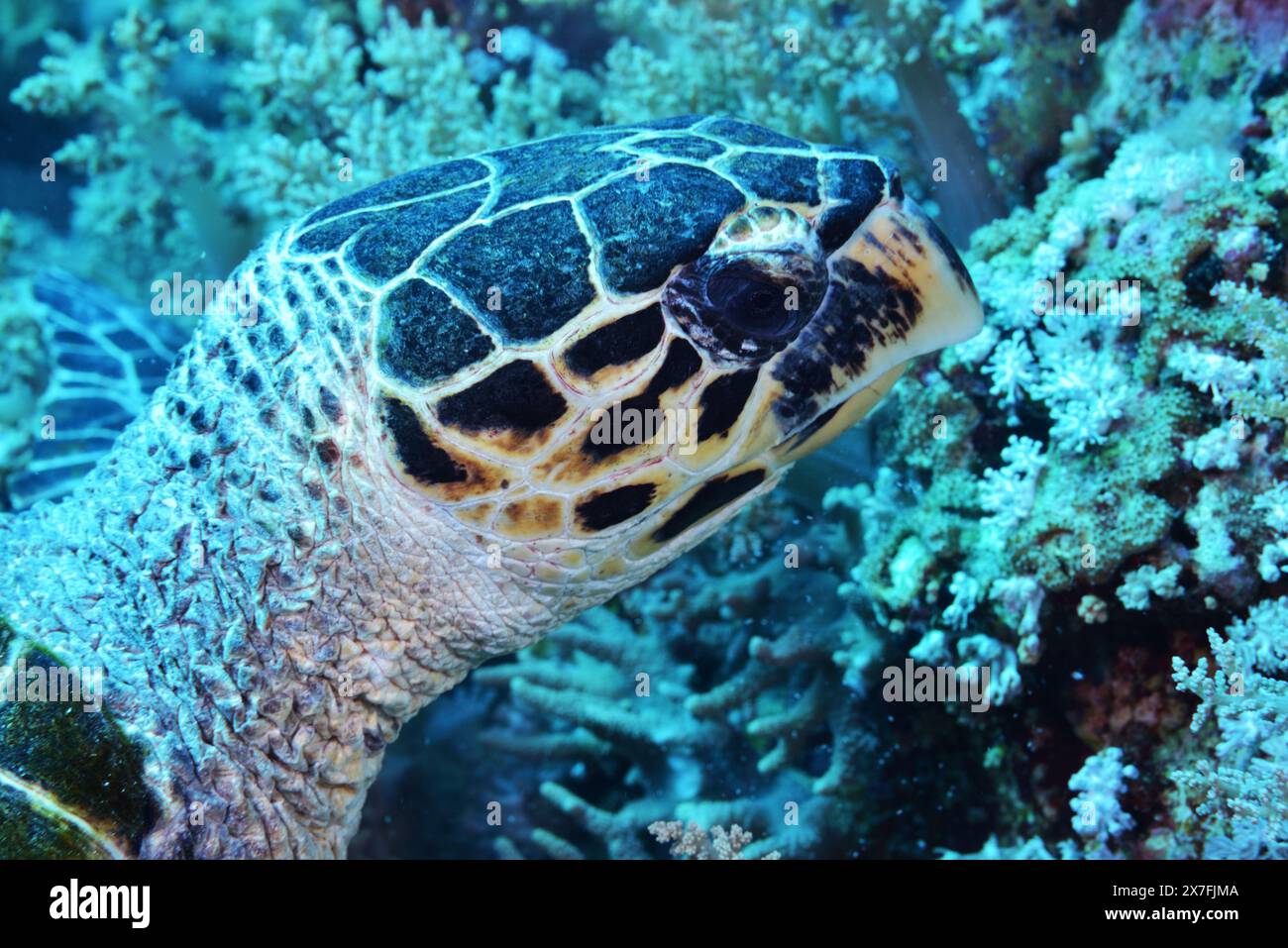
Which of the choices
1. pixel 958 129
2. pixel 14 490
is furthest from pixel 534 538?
pixel 14 490

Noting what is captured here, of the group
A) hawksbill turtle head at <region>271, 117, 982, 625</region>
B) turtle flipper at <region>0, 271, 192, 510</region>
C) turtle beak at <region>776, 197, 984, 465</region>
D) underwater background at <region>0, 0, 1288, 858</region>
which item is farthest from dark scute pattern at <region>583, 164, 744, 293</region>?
turtle flipper at <region>0, 271, 192, 510</region>

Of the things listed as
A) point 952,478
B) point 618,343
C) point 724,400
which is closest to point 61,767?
point 618,343

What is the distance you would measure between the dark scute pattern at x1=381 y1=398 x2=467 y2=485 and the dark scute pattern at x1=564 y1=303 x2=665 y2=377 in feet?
0.84

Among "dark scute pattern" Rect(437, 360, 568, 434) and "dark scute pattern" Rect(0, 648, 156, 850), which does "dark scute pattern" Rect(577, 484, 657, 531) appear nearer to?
"dark scute pattern" Rect(437, 360, 568, 434)

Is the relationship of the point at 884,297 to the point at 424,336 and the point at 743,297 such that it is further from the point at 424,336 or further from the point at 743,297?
the point at 424,336

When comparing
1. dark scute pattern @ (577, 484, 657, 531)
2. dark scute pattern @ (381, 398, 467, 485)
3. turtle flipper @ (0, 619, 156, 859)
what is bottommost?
turtle flipper @ (0, 619, 156, 859)

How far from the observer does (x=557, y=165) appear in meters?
1.47

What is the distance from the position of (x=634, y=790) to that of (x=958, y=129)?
2083 mm

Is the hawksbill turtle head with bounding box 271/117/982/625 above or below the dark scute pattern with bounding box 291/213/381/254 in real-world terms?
below

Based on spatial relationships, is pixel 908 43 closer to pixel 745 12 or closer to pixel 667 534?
pixel 745 12

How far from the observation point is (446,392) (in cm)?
132

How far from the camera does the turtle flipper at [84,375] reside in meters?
2.60

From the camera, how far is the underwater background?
160 cm

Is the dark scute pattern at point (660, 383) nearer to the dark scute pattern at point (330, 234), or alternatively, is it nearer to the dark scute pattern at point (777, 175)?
the dark scute pattern at point (777, 175)
